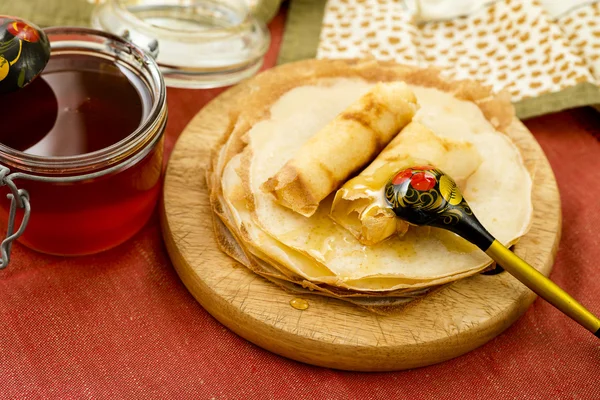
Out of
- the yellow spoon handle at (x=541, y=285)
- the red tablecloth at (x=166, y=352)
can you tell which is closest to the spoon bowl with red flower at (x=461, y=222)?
the yellow spoon handle at (x=541, y=285)

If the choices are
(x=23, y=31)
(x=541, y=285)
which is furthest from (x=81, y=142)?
(x=541, y=285)

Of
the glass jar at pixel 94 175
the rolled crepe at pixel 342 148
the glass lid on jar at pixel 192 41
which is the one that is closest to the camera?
the glass jar at pixel 94 175

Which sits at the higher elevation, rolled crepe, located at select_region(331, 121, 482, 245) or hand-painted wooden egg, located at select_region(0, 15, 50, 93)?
hand-painted wooden egg, located at select_region(0, 15, 50, 93)

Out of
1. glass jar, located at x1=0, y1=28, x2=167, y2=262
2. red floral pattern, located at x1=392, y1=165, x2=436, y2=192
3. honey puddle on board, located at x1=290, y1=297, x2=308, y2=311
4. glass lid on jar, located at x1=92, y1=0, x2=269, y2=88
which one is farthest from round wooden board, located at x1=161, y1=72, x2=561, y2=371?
glass lid on jar, located at x1=92, y1=0, x2=269, y2=88

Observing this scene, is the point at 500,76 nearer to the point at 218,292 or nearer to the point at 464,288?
the point at 464,288

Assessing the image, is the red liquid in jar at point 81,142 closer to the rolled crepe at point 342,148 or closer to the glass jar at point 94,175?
the glass jar at point 94,175

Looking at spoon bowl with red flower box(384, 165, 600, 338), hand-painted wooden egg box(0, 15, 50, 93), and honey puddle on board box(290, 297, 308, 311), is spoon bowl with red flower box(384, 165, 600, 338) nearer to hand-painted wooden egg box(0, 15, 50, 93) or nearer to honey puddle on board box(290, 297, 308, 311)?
honey puddle on board box(290, 297, 308, 311)
